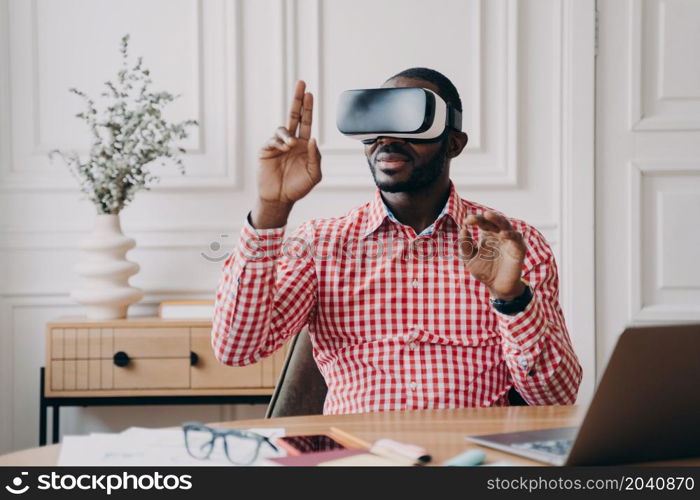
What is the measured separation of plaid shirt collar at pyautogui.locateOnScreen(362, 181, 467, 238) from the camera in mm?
1643

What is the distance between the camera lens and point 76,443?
3.13 feet

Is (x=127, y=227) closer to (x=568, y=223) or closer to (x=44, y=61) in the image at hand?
(x=44, y=61)

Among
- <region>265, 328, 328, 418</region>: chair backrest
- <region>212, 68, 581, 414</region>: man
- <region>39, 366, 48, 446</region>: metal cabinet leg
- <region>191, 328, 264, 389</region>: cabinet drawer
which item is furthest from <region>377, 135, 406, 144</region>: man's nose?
<region>39, 366, 48, 446</region>: metal cabinet leg

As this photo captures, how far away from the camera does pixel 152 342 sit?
7.84ft

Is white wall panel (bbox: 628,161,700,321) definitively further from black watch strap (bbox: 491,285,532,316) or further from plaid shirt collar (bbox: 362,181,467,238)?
black watch strap (bbox: 491,285,532,316)

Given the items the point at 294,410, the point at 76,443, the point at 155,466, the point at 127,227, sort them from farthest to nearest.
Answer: the point at 127,227 < the point at 294,410 < the point at 76,443 < the point at 155,466

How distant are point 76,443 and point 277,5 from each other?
6.52 ft

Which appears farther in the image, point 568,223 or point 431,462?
point 568,223

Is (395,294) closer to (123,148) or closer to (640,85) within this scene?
(123,148)

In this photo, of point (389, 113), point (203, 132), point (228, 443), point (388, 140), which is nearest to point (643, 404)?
Answer: point (228, 443)

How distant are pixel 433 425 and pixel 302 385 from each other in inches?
20.0

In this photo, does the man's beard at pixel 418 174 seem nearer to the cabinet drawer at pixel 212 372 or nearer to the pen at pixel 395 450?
the pen at pixel 395 450

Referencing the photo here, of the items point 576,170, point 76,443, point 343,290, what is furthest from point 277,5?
point 76,443

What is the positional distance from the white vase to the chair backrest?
1033 mm
